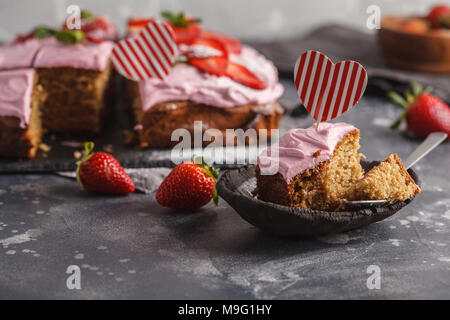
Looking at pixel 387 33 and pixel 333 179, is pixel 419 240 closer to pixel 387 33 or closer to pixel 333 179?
A: pixel 333 179

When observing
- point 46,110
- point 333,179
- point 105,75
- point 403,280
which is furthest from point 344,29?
point 403,280

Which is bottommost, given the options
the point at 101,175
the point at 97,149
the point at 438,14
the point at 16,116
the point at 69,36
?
the point at 97,149

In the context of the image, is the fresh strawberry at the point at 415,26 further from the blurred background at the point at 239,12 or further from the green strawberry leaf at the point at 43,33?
the green strawberry leaf at the point at 43,33

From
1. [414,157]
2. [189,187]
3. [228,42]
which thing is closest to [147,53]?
[228,42]

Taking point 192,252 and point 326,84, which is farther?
point 326,84

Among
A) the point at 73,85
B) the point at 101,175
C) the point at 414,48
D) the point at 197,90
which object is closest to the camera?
the point at 101,175

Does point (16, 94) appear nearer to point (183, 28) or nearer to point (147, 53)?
point (147, 53)
